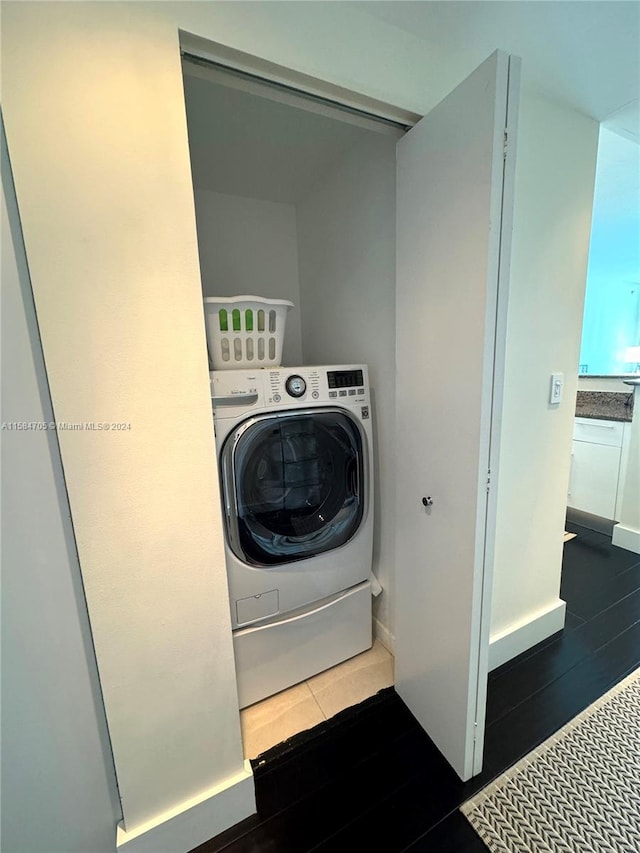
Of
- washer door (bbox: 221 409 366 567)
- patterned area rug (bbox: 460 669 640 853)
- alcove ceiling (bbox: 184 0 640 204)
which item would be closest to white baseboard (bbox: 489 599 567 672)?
patterned area rug (bbox: 460 669 640 853)

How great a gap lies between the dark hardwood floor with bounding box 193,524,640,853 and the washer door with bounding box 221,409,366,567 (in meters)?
Result: 0.68

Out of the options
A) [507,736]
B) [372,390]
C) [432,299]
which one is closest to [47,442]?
[432,299]

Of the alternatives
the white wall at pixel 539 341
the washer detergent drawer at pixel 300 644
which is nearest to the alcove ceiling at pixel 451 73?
the white wall at pixel 539 341

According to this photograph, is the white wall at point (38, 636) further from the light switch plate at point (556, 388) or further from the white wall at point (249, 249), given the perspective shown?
the light switch plate at point (556, 388)

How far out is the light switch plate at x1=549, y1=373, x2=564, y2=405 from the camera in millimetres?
1500

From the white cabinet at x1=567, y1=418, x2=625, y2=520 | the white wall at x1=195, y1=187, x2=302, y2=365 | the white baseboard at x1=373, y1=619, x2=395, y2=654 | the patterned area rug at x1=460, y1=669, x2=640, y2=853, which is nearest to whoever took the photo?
the patterned area rug at x1=460, y1=669, x2=640, y2=853

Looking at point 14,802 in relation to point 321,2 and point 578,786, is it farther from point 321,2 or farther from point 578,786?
point 321,2

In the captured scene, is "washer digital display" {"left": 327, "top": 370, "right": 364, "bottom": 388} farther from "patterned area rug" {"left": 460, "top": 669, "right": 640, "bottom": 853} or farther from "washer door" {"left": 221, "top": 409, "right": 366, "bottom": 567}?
"patterned area rug" {"left": 460, "top": 669, "right": 640, "bottom": 853}

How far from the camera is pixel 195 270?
0.83m

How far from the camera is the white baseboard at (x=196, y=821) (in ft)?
3.14

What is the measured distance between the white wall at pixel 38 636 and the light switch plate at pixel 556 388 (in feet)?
5.75

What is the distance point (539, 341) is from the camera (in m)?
1.43

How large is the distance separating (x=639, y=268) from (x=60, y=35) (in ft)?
19.5

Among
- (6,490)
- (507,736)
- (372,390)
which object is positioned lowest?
(507,736)
